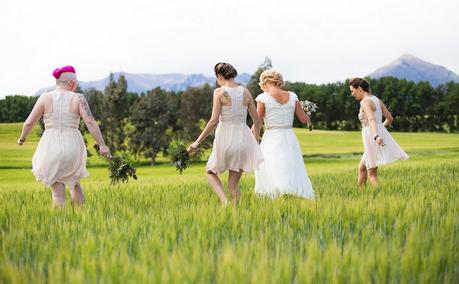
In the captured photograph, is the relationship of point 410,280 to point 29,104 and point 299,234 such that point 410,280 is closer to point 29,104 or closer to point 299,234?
point 299,234

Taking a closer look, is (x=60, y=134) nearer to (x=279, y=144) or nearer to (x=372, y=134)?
(x=279, y=144)

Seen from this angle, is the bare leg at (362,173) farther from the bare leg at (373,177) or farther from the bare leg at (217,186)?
the bare leg at (217,186)

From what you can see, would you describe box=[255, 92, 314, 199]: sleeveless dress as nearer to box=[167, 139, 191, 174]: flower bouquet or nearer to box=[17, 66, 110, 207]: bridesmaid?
box=[167, 139, 191, 174]: flower bouquet

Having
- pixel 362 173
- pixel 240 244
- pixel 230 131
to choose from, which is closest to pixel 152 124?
pixel 362 173

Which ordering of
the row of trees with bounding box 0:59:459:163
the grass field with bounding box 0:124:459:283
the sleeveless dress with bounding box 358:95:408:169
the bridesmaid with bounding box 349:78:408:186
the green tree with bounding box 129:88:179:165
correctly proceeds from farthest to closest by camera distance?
the row of trees with bounding box 0:59:459:163
the green tree with bounding box 129:88:179:165
the sleeveless dress with bounding box 358:95:408:169
the bridesmaid with bounding box 349:78:408:186
the grass field with bounding box 0:124:459:283

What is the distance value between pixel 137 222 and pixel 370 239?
267 centimetres

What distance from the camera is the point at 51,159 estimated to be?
8180 millimetres

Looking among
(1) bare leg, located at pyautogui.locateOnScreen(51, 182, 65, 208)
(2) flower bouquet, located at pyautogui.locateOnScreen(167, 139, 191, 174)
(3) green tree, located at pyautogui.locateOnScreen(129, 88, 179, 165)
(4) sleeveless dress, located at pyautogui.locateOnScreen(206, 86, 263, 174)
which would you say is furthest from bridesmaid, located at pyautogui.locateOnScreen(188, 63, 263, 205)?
(3) green tree, located at pyautogui.locateOnScreen(129, 88, 179, 165)

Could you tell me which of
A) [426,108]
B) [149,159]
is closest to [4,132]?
[149,159]

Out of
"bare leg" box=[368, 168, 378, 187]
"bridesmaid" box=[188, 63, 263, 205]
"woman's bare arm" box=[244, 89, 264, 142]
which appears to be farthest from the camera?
"bare leg" box=[368, 168, 378, 187]

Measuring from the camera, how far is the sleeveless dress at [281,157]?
9648 millimetres

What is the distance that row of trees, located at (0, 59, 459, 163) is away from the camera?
2265 inches

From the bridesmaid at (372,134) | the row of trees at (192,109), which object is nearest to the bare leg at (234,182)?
the bridesmaid at (372,134)

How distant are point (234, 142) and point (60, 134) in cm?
271
